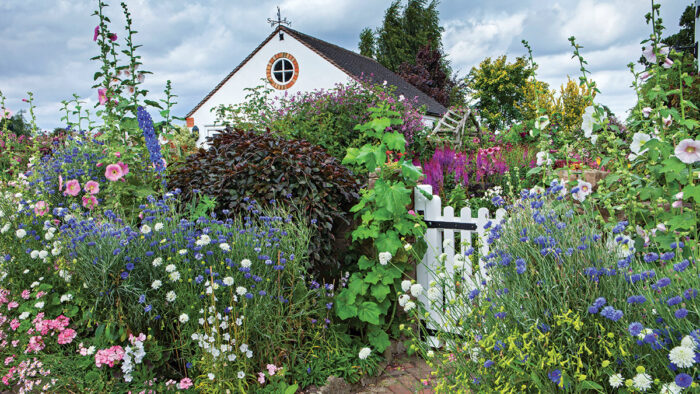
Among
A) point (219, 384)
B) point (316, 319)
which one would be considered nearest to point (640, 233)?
point (316, 319)

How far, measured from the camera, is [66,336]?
2713 mm

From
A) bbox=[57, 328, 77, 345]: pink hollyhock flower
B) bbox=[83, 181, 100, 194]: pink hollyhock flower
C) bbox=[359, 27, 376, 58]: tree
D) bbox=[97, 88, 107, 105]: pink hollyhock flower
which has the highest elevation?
bbox=[359, 27, 376, 58]: tree

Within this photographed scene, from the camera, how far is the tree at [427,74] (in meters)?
26.9

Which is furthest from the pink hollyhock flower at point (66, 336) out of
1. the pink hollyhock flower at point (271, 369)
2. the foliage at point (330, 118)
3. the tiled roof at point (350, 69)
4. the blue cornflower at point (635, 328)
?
the tiled roof at point (350, 69)

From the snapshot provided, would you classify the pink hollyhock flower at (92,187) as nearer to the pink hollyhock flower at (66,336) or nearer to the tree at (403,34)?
the pink hollyhock flower at (66,336)

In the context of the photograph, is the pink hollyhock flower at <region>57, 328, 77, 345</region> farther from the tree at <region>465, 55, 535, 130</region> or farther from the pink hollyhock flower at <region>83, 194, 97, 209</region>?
the tree at <region>465, 55, 535, 130</region>

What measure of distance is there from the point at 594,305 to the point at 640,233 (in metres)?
1.29

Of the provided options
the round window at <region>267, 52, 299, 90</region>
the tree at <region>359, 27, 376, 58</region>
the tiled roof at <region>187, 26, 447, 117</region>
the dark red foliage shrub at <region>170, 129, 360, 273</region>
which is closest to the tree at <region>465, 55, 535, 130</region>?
the tiled roof at <region>187, 26, 447, 117</region>

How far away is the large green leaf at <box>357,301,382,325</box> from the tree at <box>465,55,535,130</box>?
22.9 metres

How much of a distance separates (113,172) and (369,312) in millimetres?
2490

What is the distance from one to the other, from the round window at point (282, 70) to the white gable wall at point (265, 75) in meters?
0.18

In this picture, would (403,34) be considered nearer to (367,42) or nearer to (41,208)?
(367,42)

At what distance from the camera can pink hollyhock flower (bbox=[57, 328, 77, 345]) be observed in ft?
8.85

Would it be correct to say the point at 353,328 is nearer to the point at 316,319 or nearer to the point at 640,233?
the point at 316,319
